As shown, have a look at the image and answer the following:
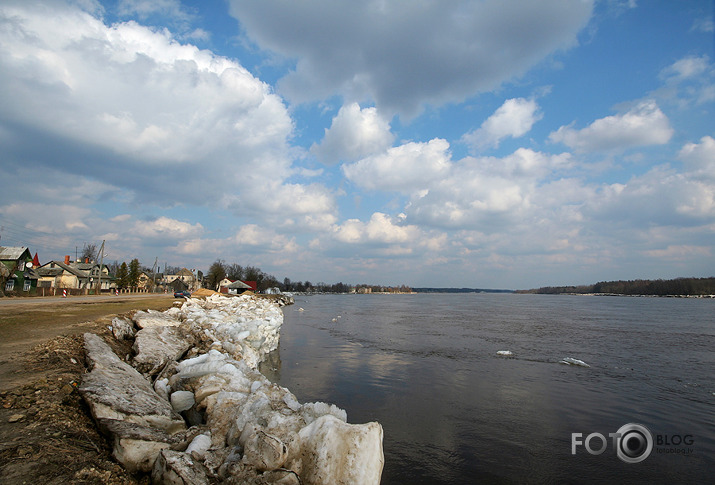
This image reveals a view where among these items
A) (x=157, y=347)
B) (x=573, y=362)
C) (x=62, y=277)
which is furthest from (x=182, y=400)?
(x=62, y=277)

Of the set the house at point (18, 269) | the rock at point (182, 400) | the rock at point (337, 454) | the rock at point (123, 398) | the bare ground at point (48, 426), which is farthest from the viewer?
the house at point (18, 269)

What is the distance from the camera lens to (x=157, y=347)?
801 cm

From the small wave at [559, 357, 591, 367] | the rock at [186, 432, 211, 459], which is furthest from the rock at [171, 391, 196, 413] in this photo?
the small wave at [559, 357, 591, 367]

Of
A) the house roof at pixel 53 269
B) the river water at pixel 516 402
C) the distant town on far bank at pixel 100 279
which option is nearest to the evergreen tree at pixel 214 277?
the distant town on far bank at pixel 100 279

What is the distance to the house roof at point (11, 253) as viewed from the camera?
4006 cm

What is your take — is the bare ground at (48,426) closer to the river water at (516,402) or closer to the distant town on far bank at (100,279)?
the river water at (516,402)

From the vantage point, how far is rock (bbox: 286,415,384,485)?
147 inches

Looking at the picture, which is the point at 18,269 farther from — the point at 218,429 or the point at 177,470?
the point at 177,470

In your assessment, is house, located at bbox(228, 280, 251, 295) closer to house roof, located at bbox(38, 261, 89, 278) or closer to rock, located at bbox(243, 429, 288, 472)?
house roof, located at bbox(38, 261, 89, 278)

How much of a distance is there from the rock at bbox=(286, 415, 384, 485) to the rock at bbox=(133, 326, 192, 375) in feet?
15.0

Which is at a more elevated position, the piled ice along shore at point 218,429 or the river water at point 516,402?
the piled ice along shore at point 218,429

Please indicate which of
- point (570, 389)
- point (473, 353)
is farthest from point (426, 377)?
point (473, 353)

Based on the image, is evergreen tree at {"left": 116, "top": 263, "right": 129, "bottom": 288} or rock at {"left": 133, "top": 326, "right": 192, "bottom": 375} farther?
evergreen tree at {"left": 116, "top": 263, "right": 129, "bottom": 288}

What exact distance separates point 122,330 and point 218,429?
6.16m
